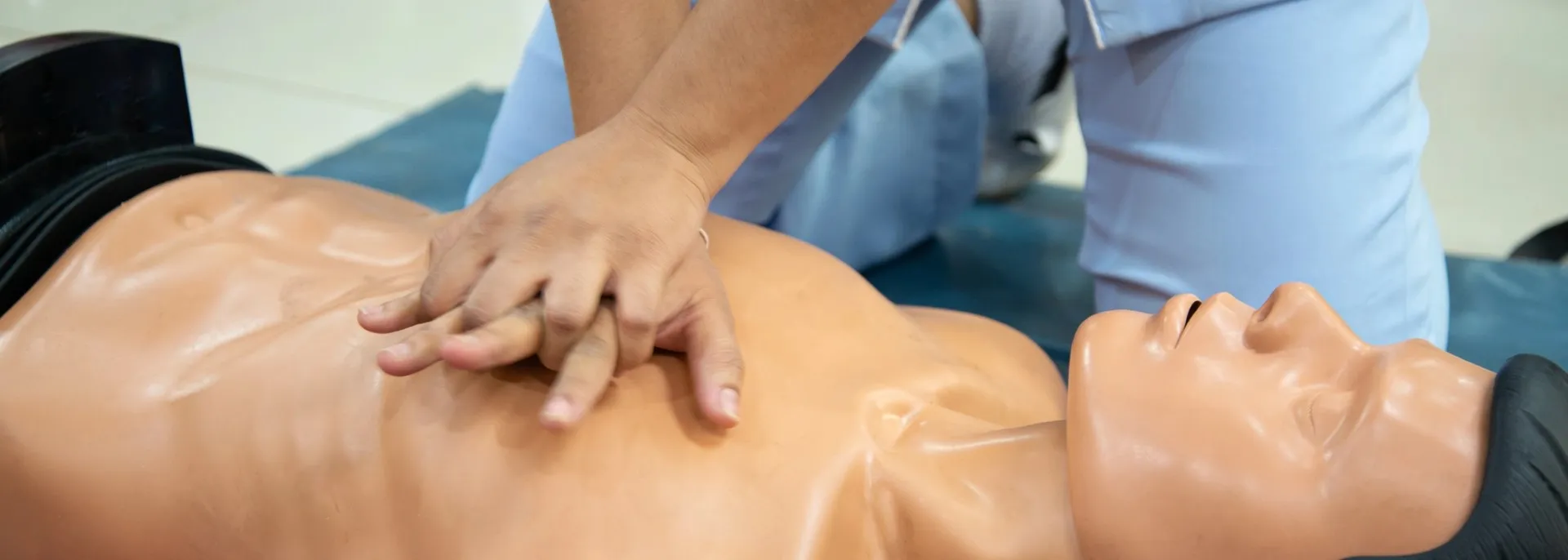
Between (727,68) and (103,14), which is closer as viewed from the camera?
(727,68)

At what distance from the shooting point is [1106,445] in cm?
60

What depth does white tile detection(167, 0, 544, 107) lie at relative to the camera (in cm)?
260

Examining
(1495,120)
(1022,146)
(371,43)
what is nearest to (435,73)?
(371,43)

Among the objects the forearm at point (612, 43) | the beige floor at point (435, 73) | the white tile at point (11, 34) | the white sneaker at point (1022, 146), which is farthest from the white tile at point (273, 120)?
the forearm at point (612, 43)

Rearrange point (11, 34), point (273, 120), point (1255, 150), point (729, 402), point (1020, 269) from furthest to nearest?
point (11, 34)
point (273, 120)
point (1020, 269)
point (1255, 150)
point (729, 402)

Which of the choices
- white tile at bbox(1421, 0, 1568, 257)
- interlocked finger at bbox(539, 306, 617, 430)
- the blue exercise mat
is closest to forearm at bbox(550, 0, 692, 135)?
interlocked finger at bbox(539, 306, 617, 430)

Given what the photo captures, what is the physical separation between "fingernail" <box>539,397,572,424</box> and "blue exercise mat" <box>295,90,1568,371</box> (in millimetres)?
918

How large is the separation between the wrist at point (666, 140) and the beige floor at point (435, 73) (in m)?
1.49

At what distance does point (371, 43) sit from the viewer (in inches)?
111

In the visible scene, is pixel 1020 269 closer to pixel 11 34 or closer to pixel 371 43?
pixel 371 43

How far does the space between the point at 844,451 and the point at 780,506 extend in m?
0.05

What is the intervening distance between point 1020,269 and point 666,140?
938mm

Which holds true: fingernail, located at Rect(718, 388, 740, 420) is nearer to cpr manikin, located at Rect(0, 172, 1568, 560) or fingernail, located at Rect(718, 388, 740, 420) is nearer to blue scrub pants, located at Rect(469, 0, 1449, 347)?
cpr manikin, located at Rect(0, 172, 1568, 560)

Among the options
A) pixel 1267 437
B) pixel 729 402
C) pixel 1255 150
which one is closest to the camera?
pixel 1267 437
